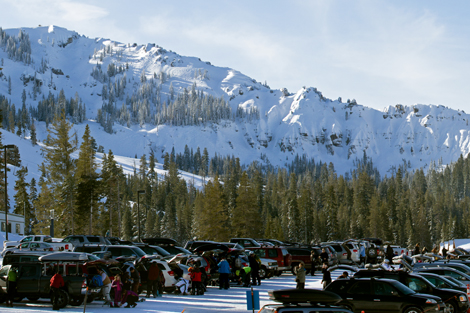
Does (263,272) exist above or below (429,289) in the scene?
below

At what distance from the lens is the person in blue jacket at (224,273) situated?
25938 millimetres

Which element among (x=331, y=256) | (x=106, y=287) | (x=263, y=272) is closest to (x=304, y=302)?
(x=106, y=287)

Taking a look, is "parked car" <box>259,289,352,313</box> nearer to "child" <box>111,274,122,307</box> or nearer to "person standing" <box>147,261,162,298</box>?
"child" <box>111,274,122,307</box>

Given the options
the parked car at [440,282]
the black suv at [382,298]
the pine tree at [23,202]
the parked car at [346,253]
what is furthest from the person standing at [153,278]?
the pine tree at [23,202]

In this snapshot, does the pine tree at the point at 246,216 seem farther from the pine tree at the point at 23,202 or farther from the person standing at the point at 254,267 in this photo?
the person standing at the point at 254,267

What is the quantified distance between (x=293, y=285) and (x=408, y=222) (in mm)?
90665

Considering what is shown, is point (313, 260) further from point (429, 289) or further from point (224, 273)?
point (429, 289)

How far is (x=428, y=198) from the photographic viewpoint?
474 feet

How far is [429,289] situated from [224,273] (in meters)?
10.6

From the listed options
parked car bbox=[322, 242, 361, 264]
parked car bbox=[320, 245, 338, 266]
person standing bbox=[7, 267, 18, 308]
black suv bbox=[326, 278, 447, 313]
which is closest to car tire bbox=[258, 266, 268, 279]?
parked car bbox=[320, 245, 338, 266]

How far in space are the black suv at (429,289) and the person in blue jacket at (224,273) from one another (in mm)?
9110

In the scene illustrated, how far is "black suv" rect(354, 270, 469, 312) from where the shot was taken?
18.6 m

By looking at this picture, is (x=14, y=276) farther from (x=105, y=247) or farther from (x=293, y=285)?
(x=293, y=285)

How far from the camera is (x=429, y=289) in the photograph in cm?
1872
